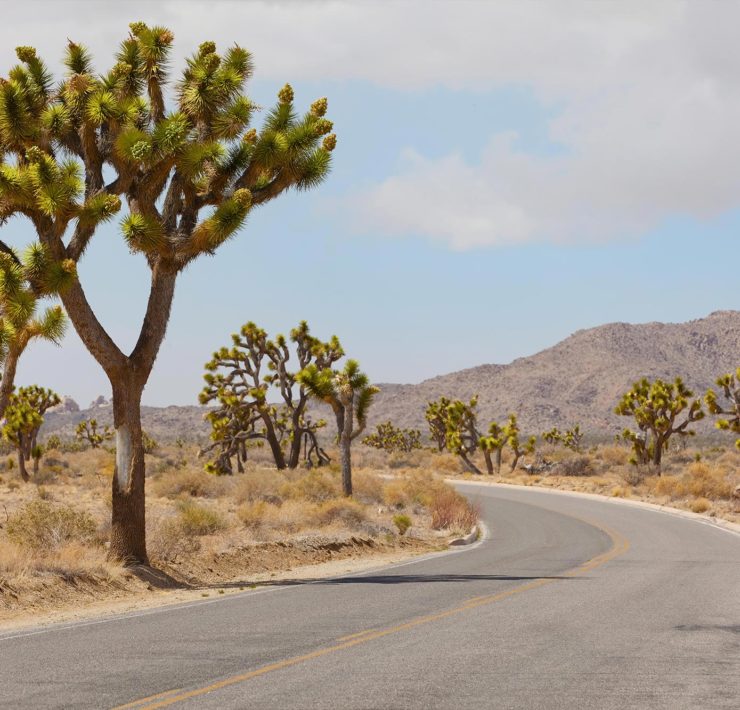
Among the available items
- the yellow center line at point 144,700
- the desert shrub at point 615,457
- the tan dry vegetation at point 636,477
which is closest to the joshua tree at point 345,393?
the tan dry vegetation at point 636,477

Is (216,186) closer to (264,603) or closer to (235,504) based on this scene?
(264,603)

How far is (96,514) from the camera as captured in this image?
93.9 feet

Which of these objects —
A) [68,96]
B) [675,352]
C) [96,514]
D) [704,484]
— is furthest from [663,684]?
[675,352]

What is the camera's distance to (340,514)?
2562 cm

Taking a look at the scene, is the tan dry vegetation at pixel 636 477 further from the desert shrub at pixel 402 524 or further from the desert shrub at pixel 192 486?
the desert shrub at pixel 402 524

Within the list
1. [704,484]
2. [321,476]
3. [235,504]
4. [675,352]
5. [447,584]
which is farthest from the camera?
[675,352]

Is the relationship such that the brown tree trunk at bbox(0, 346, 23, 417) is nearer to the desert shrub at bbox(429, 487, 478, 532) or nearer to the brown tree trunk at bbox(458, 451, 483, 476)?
the desert shrub at bbox(429, 487, 478, 532)

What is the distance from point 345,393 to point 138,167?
1850 cm

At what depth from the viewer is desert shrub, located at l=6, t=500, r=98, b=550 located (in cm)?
1736

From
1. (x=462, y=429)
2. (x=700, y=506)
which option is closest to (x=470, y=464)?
(x=462, y=429)

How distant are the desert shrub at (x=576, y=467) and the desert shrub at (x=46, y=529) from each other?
45.5 meters

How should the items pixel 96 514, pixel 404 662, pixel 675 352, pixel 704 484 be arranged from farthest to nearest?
pixel 675 352, pixel 704 484, pixel 96 514, pixel 404 662

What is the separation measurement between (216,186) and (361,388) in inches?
733

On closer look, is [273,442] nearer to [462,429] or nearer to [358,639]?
[462,429]
